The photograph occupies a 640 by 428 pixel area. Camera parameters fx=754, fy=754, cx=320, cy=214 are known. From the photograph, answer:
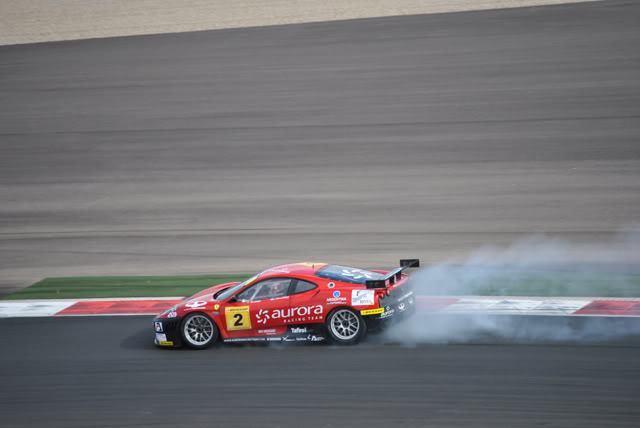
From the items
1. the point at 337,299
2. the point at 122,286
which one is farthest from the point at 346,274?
the point at 122,286

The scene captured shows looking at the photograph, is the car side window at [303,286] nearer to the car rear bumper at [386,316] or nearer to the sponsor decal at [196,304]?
the car rear bumper at [386,316]

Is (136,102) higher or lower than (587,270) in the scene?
higher

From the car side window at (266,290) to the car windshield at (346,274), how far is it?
1.72 feet

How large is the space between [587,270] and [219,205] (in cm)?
910

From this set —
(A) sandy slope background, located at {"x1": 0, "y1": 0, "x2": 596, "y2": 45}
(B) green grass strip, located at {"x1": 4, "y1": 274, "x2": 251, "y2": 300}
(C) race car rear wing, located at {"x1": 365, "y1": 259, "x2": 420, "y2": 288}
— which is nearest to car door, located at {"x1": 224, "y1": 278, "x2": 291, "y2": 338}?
(C) race car rear wing, located at {"x1": 365, "y1": 259, "x2": 420, "y2": 288}

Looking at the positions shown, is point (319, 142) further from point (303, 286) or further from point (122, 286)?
point (303, 286)

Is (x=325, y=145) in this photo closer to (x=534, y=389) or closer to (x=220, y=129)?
(x=220, y=129)

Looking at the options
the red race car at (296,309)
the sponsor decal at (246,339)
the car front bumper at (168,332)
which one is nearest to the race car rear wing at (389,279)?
the red race car at (296,309)

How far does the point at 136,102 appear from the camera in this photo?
26172mm

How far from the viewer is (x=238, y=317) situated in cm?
1072

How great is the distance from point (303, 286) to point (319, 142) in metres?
11.9

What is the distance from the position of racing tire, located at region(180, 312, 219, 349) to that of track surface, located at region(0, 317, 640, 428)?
0.59 feet

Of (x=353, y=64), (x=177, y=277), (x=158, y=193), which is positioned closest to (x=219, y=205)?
(x=158, y=193)

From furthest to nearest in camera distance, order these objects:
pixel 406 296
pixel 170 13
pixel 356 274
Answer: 1. pixel 170 13
2. pixel 356 274
3. pixel 406 296
